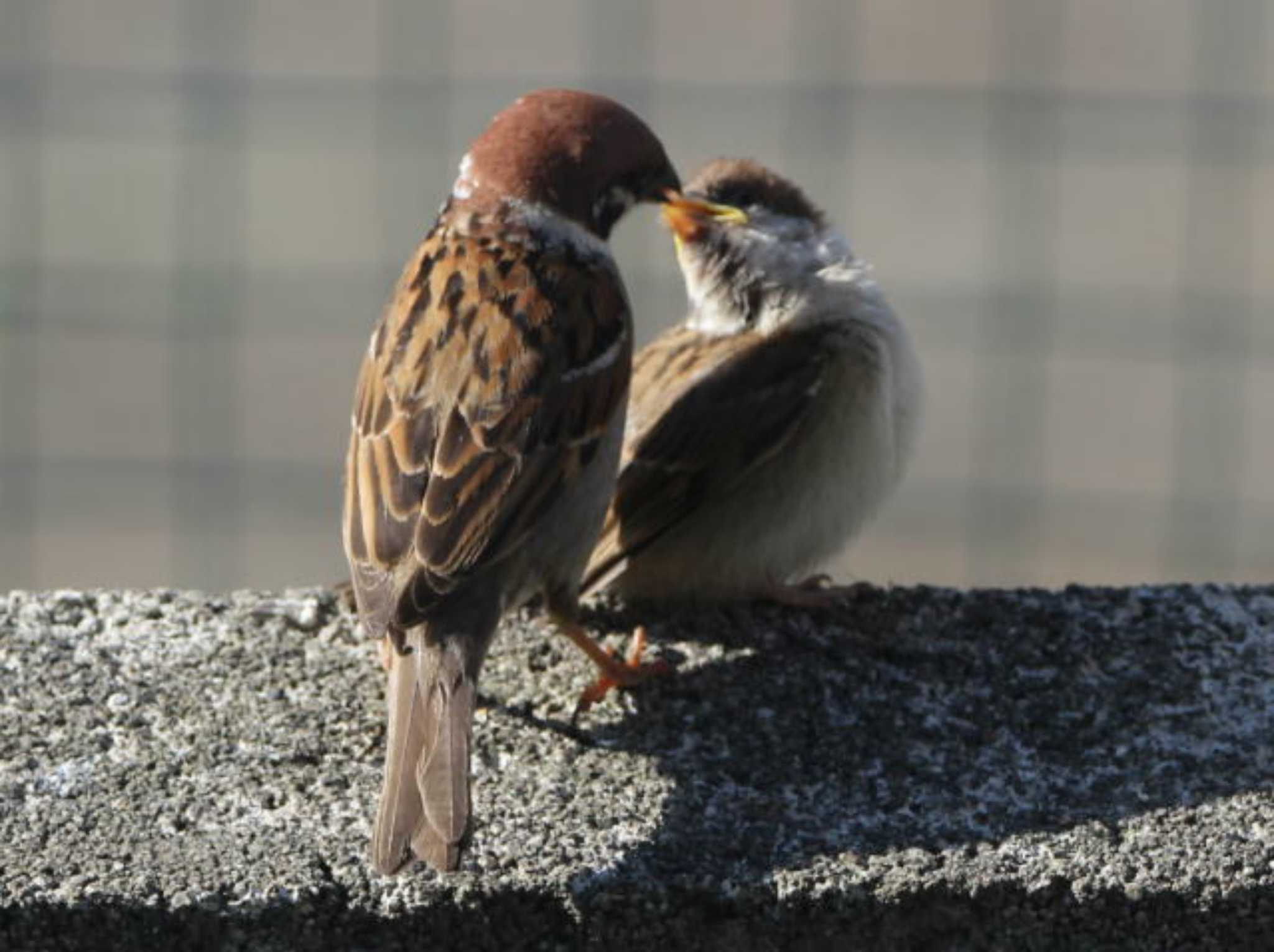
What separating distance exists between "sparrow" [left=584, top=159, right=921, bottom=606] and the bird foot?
1.60 feet

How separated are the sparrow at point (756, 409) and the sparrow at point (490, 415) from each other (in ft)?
0.78

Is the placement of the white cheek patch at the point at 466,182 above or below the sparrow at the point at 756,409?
above

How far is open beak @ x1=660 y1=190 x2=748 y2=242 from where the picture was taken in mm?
4363

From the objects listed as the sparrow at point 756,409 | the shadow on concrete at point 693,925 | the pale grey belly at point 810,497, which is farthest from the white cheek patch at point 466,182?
the shadow on concrete at point 693,925

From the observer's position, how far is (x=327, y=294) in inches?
325

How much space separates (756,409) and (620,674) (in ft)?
2.81

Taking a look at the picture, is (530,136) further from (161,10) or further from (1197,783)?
(161,10)

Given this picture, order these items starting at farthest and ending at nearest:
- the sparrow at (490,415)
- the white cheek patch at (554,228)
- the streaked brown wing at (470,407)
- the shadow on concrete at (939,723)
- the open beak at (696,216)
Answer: the open beak at (696,216)
the white cheek patch at (554,228)
the streaked brown wing at (470,407)
the sparrow at (490,415)
the shadow on concrete at (939,723)

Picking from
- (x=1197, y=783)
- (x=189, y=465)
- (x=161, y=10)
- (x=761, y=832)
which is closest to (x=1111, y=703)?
(x=1197, y=783)

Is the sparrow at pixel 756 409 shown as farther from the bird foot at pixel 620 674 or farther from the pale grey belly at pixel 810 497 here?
the bird foot at pixel 620 674

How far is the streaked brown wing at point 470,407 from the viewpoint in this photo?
3.52 m

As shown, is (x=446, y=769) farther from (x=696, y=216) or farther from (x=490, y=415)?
(x=696, y=216)

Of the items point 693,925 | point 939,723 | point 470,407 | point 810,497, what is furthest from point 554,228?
point 693,925

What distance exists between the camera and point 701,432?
14.1 ft
